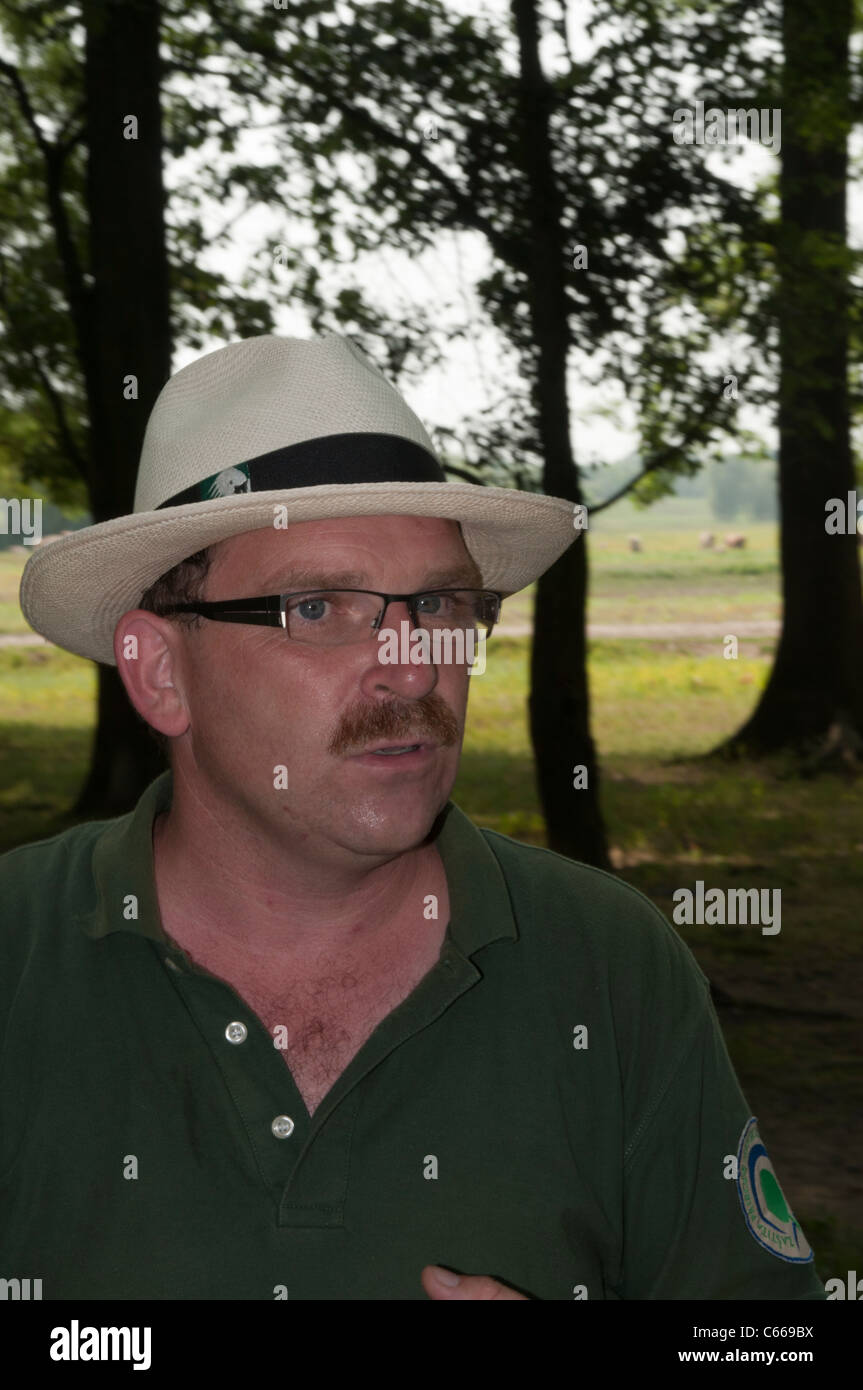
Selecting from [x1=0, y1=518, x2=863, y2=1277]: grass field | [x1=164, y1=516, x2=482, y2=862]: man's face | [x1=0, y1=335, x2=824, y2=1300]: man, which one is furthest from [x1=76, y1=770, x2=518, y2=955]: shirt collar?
[x1=0, y1=518, x2=863, y2=1277]: grass field

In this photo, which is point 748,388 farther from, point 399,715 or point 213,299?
point 399,715

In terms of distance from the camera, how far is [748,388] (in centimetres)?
1048

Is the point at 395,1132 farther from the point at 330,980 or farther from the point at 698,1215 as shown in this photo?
the point at 698,1215

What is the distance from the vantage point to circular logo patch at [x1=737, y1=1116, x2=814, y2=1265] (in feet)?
7.22

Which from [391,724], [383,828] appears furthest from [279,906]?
[391,724]

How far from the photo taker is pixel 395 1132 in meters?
2.16

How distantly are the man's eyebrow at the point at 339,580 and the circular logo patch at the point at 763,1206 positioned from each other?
0.91 m

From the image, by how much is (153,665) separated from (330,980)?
625 mm

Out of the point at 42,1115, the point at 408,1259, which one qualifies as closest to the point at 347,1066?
the point at 408,1259

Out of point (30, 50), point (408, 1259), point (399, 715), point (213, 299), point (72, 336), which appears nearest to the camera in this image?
point (408, 1259)
